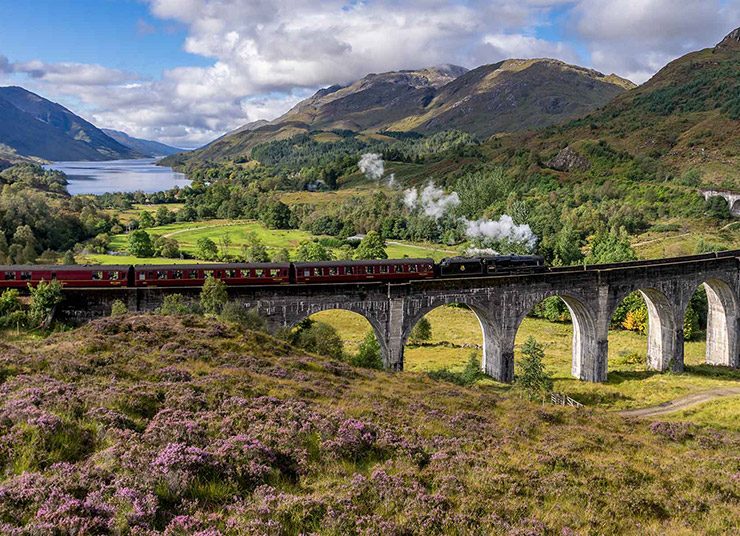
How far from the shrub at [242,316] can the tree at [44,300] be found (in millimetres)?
9851

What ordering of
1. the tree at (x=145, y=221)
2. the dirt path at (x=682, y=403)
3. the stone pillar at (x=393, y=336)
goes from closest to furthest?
the dirt path at (x=682, y=403)
the stone pillar at (x=393, y=336)
the tree at (x=145, y=221)

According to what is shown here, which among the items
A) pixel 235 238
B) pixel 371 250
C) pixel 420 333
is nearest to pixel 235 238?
pixel 235 238

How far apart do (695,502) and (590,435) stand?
278 inches

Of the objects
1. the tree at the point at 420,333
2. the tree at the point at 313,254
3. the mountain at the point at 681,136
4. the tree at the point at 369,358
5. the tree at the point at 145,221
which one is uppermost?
the mountain at the point at 681,136

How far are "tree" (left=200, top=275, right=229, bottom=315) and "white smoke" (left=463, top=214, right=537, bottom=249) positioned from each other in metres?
67.7

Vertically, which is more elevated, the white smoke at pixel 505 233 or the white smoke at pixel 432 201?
the white smoke at pixel 432 201

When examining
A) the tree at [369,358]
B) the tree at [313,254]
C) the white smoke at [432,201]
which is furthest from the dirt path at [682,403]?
the white smoke at [432,201]

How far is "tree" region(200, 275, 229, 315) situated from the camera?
34250mm

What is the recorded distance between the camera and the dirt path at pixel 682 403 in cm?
3719

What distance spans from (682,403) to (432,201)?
10950 cm

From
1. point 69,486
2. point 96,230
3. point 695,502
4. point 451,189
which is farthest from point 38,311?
point 451,189

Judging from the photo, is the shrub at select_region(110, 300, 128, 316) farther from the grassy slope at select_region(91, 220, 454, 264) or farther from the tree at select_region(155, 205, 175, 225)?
the tree at select_region(155, 205, 175, 225)

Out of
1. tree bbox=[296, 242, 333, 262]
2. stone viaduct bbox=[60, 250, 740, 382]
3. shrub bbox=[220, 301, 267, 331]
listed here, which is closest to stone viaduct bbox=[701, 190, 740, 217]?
stone viaduct bbox=[60, 250, 740, 382]

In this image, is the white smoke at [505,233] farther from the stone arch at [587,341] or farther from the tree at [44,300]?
the tree at [44,300]
